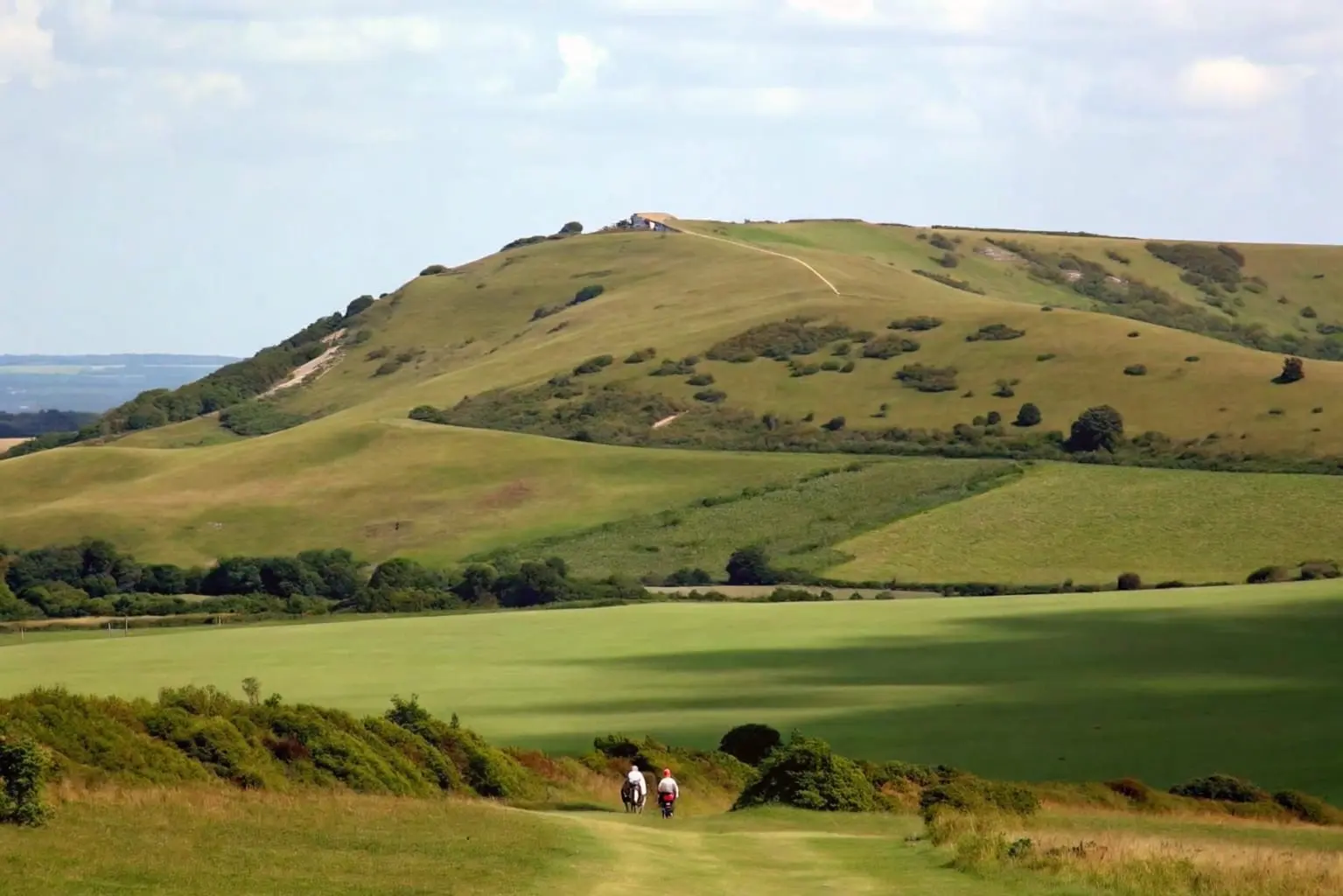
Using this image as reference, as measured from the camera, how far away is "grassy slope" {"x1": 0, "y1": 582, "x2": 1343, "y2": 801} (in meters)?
54.3

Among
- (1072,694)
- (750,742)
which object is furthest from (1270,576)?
(750,742)

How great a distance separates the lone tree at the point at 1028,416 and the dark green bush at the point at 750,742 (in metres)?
105

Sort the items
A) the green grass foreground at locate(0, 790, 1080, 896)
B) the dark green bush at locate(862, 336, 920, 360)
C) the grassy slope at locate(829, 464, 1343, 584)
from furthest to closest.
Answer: the dark green bush at locate(862, 336, 920, 360)
the grassy slope at locate(829, 464, 1343, 584)
the green grass foreground at locate(0, 790, 1080, 896)

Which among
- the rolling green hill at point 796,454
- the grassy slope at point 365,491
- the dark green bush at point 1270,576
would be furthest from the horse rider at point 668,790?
the grassy slope at point 365,491

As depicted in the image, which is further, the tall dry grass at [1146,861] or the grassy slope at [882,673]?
the grassy slope at [882,673]

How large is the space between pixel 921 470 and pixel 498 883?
120789 mm

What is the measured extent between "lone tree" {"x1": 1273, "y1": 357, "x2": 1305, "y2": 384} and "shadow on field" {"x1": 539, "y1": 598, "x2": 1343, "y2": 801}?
70763 millimetres

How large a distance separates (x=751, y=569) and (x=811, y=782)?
85089 mm

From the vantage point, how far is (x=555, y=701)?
65000 millimetres

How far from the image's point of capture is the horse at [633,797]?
4116 cm

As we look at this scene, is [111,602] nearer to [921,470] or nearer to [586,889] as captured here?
[921,470]

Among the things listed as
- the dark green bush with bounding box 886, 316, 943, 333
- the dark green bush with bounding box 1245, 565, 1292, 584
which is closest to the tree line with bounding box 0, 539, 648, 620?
the dark green bush with bounding box 1245, 565, 1292, 584

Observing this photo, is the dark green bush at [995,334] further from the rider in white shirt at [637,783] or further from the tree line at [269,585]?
the rider in white shirt at [637,783]

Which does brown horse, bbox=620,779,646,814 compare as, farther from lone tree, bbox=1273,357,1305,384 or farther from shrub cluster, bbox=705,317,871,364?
shrub cluster, bbox=705,317,871,364
